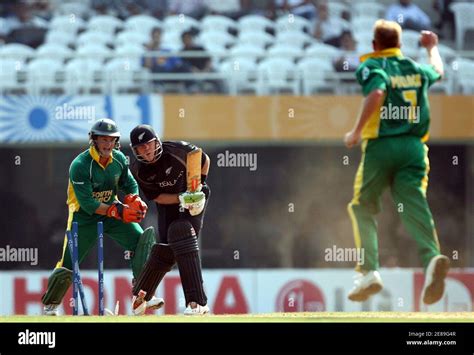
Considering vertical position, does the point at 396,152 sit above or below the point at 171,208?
above

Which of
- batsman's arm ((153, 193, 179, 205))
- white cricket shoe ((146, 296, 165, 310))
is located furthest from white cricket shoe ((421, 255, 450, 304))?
white cricket shoe ((146, 296, 165, 310))

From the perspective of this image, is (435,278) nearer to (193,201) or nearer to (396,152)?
(396,152)

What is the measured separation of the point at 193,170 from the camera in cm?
900

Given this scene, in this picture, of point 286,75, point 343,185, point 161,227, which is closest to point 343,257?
point 343,185

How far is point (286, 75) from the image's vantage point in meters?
14.1

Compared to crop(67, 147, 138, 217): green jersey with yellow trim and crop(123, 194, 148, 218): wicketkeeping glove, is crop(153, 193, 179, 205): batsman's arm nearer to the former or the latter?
crop(123, 194, 148, 218): wicketkeeping glove

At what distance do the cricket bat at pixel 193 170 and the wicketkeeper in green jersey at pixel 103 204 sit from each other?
0.35m

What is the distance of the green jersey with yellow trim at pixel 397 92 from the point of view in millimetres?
8000

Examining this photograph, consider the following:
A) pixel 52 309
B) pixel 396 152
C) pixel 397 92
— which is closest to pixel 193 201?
pixel 52 309

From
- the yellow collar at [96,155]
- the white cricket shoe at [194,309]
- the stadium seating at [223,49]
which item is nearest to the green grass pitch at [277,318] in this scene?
the white cricket shoe at [194,309]

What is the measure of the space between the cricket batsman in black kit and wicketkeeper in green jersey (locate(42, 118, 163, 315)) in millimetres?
161

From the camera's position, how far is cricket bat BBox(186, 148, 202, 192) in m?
8.98

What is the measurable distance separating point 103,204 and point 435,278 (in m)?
2.35
